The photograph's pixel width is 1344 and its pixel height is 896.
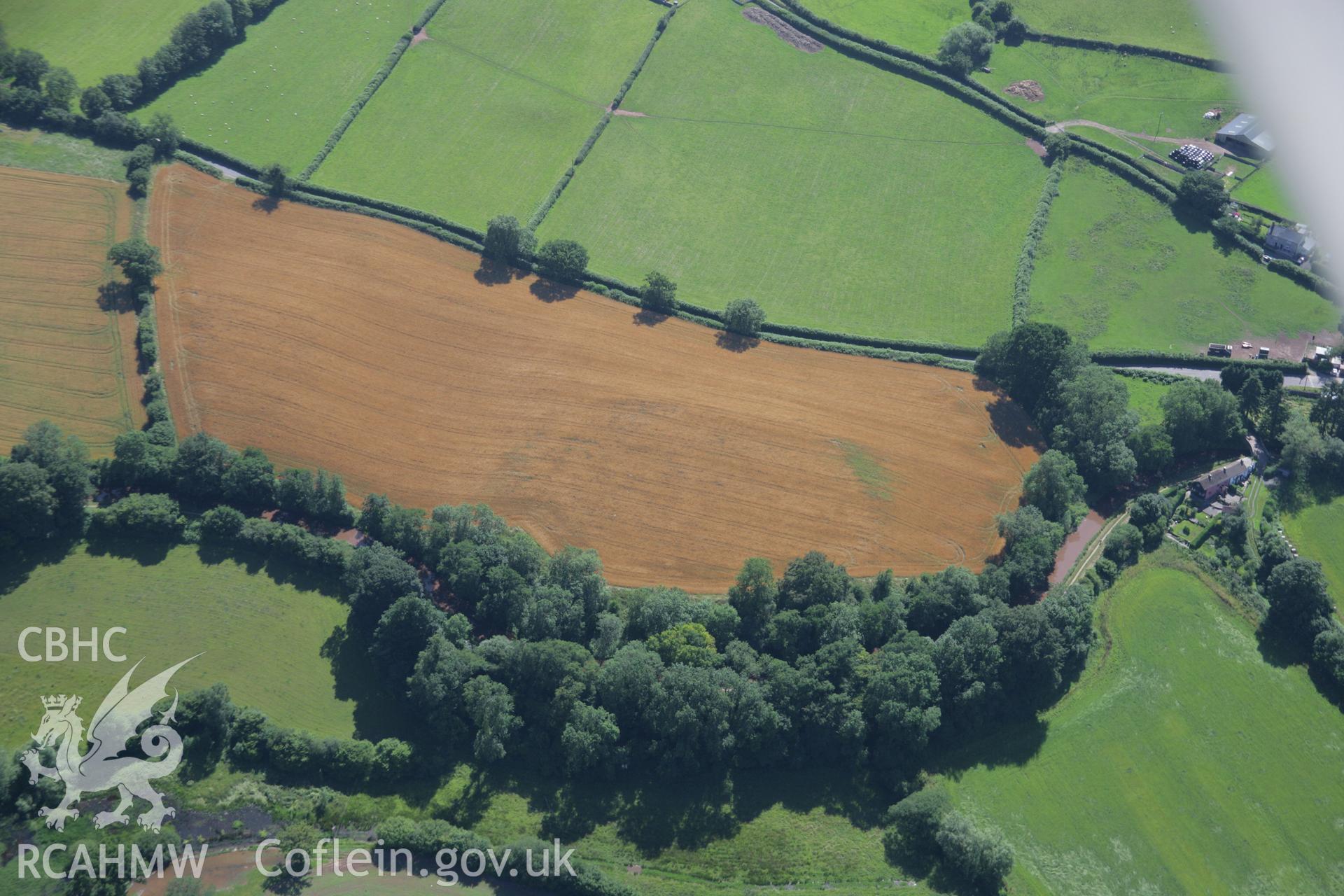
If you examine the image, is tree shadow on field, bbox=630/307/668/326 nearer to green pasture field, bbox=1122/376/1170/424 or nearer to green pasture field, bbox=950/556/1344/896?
green pasture field, bbox=1122/376/1170/424

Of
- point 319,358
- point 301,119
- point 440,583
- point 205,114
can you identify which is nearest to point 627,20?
point 301,119

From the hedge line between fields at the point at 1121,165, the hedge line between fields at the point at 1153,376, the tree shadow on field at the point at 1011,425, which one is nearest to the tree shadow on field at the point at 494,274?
the tree shadow on field at the point at 1011,425

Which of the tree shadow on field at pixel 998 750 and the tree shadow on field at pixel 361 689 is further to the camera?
the tree shadow on field at pixel 361 689

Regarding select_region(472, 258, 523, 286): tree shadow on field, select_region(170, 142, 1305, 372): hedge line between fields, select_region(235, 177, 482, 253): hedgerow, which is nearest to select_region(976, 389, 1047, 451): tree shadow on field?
select_region(170, 142, 1305, 372): hedge line between fields

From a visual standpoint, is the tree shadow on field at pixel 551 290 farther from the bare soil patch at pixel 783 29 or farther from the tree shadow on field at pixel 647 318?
the bare soil patch at pixel 783 29

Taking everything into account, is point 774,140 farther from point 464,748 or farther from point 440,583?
point 464,748
